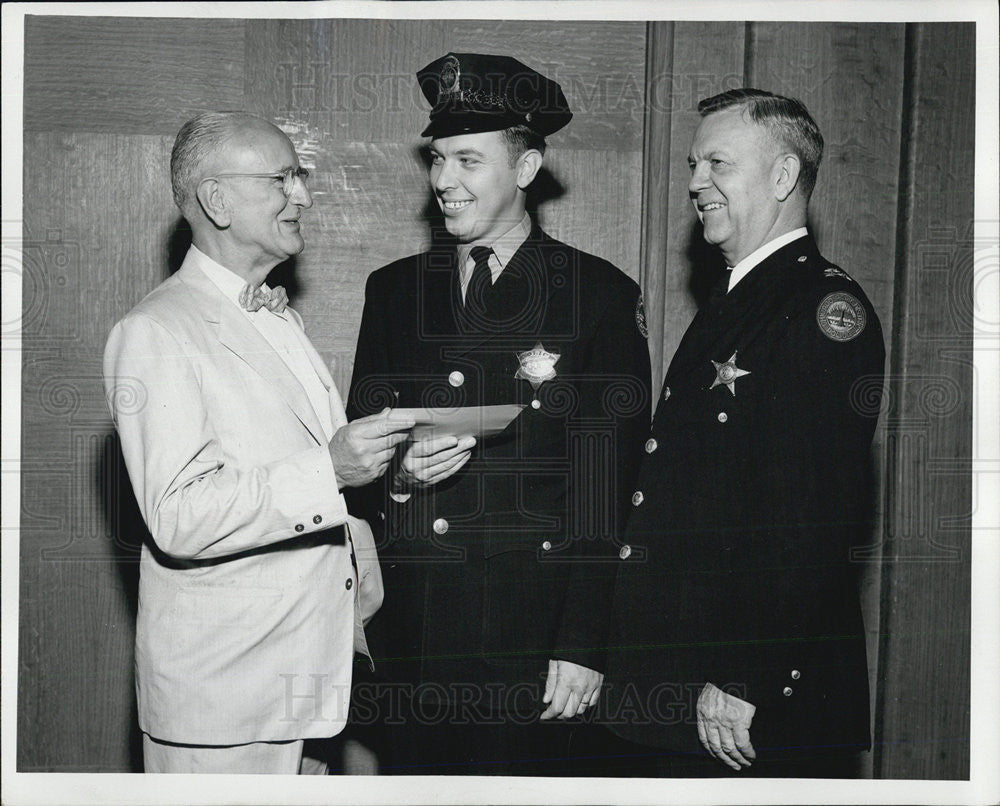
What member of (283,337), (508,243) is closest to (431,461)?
(283,337)

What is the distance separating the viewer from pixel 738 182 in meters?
2.23

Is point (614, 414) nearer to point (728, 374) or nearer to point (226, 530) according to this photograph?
point (728, 374)

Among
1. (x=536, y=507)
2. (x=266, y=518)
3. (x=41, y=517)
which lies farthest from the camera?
(x=41, y=517)

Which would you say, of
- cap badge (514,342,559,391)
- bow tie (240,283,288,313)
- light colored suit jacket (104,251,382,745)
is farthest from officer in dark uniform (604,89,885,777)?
bow tie (240,283,288,313)

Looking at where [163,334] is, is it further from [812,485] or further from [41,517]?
[812,485]

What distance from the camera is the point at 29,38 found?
2.52 m

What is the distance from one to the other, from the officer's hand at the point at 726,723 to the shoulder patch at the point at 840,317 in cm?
78

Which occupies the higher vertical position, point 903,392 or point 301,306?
point 301,306

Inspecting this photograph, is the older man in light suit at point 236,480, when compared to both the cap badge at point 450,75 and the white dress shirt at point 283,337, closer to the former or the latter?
the white dress shirt at point 283,337

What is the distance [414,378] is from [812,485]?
0.92 m

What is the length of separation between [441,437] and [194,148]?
82 centimetres

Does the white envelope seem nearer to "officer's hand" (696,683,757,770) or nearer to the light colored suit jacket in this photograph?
the light colored suit jacket

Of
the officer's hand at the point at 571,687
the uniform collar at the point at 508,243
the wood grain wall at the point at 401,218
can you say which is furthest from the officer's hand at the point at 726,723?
the uniform collar at the point at 508,243

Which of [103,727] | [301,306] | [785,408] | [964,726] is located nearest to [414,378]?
[301,306]
